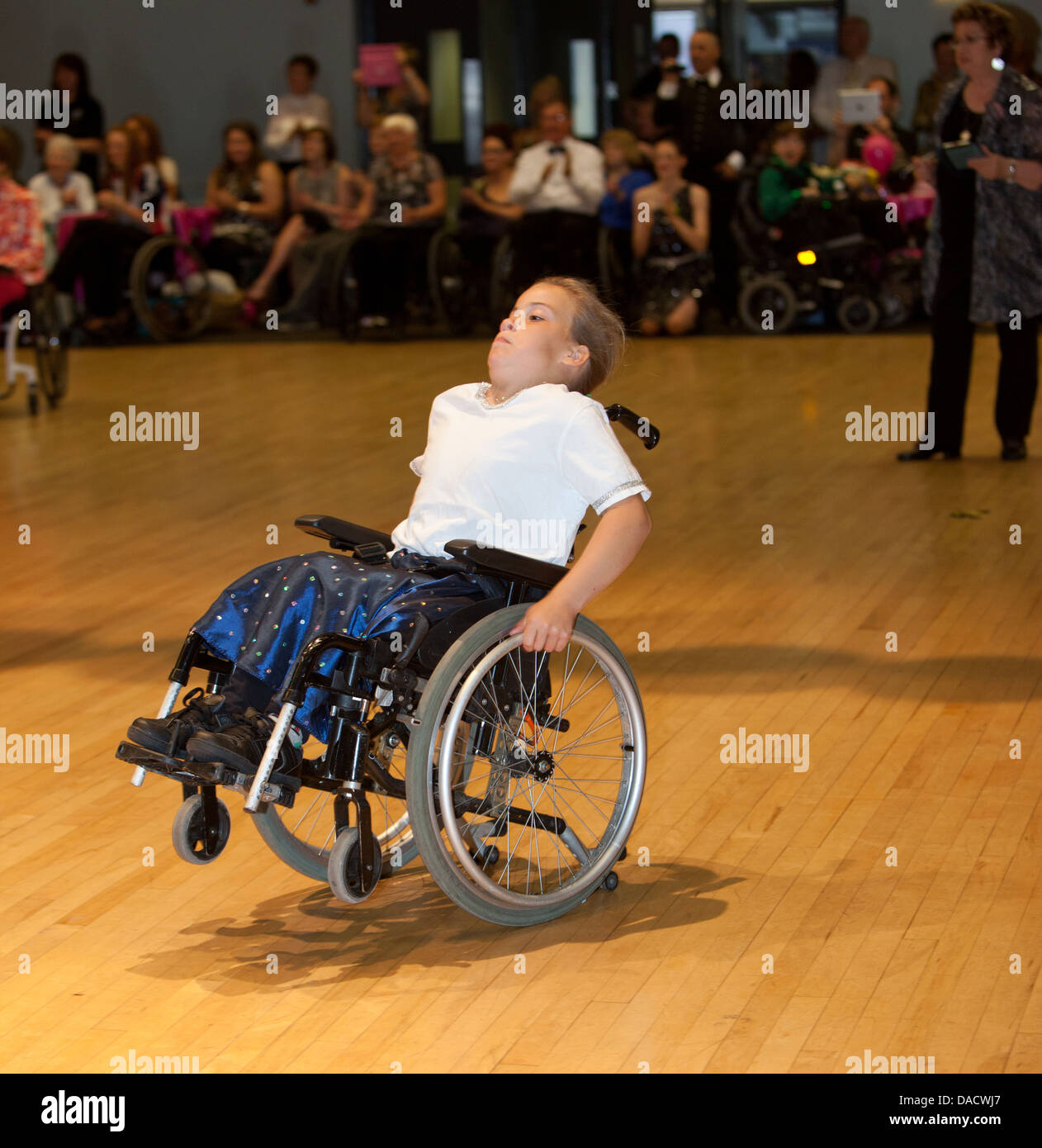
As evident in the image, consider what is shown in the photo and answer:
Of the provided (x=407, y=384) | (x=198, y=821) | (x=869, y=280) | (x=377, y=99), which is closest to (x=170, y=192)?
(x=377, y=99)

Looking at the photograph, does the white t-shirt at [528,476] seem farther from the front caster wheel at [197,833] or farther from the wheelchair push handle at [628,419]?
the front caster wheel at [197,833]

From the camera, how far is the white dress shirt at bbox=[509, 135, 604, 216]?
929 centimetres

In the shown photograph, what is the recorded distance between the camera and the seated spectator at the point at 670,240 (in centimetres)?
906

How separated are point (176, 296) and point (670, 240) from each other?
2671mm

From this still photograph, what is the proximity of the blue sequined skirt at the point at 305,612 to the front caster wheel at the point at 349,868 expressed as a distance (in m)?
0.14

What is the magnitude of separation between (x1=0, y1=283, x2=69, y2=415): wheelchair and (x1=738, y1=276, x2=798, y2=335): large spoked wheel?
355 cm

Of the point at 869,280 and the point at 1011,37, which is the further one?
the point at 869,280

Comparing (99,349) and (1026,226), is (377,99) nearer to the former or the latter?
(99,349)

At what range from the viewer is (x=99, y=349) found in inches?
376

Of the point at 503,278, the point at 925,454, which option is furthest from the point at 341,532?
the point at 503,278

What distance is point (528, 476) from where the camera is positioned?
8.00ft

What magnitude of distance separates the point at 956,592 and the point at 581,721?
4.48 ft

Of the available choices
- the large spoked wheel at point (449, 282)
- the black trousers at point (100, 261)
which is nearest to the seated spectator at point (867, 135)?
the large spoked wheel at point (449, 282)

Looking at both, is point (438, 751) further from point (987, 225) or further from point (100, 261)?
point (100, 261)
